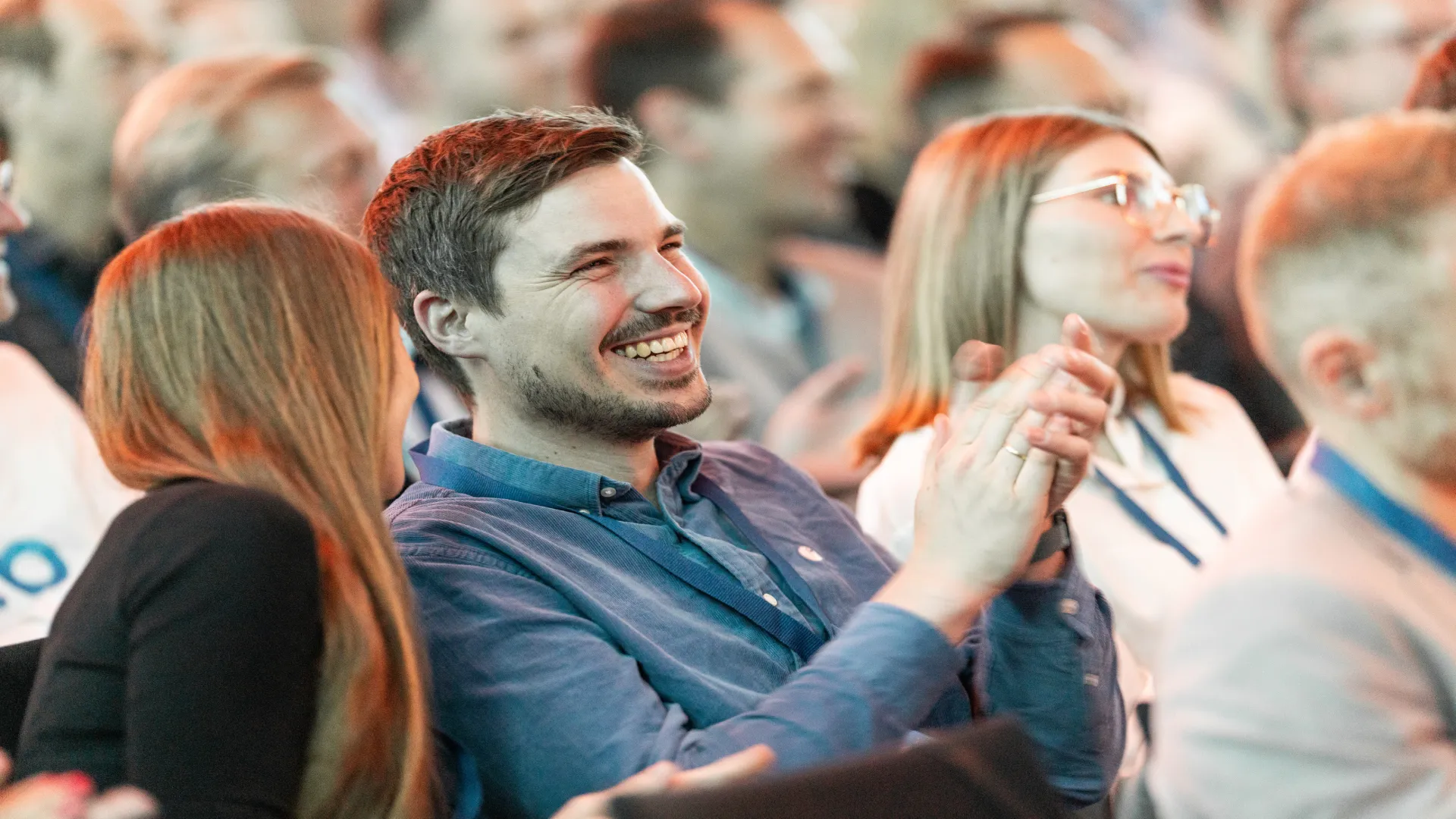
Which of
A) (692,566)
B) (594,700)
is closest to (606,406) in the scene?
(692,566)

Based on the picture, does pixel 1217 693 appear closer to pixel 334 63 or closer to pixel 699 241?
pixel 699 241

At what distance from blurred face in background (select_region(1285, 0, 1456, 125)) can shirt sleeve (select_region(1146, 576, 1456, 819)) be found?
367 cm

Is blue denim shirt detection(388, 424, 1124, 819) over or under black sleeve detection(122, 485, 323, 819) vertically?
under

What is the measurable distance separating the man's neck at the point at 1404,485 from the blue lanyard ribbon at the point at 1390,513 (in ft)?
0.04

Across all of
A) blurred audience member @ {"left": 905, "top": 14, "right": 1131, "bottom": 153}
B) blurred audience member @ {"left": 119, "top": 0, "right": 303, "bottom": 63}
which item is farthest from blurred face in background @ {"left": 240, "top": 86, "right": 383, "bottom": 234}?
blurred audience member @ {"left": 905, "top": 14, "right": 1131, "bottom": 153}

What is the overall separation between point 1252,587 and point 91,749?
95cm

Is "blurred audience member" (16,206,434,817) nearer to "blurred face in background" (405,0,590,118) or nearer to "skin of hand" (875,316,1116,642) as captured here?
"skin of hand" (875,316,1116,642)

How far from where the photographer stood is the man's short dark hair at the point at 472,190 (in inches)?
63.2

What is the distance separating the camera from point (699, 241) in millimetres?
4176

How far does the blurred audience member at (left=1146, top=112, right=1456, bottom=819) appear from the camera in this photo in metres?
1.18

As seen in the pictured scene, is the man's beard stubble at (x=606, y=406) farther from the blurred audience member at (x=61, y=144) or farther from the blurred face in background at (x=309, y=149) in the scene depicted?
the blurred audience member at (x=61, y=144)

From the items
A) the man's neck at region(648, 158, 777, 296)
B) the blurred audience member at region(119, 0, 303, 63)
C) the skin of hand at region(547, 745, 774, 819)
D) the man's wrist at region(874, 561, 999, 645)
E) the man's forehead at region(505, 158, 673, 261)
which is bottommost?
the man's neck at region(648, 158, 777, 296)

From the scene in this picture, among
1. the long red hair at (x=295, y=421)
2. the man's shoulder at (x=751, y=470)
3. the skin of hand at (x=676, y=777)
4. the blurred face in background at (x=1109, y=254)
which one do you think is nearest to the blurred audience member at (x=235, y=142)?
the man's shoulder at (x=751, y=470)

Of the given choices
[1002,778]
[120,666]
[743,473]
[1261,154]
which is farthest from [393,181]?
[1261,154]
